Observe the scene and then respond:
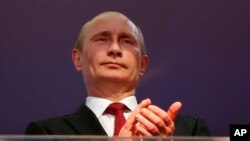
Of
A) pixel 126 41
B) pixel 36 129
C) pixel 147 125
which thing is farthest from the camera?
pixel 126 41

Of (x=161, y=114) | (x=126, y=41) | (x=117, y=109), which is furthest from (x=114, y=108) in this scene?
(x=161, y=114)

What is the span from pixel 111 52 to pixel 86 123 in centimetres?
13

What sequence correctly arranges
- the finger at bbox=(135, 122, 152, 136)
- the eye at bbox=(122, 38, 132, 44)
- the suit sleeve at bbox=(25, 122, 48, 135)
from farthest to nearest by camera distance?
1. the eye at bbox=(122, 38, 132, 44)
2. the suit sleeve at bbox=(25, 122, 48, 135)
3. the finger at bbox=(135, 122, 152, 136)

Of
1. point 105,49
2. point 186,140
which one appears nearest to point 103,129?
point 105,49

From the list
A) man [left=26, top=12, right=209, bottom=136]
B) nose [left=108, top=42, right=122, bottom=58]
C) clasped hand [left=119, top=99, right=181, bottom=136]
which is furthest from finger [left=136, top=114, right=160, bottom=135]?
nose [left=108, top=42, right=122, bottom=58]

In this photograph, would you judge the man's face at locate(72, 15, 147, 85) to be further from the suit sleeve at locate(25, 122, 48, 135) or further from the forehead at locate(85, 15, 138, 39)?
the suit sleeve at locate(25, 122, 48, 135)

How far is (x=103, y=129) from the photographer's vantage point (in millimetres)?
771

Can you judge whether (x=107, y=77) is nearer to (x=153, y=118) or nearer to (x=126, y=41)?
(x=126, y=41)

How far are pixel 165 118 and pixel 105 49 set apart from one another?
0.90ft

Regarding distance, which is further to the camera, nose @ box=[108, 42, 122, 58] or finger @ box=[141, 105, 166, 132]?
nose @ box=[108, 42, 122, 58]

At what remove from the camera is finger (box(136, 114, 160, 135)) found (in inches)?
23.1

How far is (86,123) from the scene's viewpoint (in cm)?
78

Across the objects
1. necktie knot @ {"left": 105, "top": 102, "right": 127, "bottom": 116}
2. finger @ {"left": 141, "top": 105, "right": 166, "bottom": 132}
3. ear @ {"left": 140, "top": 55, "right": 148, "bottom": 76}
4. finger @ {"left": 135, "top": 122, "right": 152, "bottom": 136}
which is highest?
ear @ {"left": 140, "top": 55, "right": 148, "bottom": 76}

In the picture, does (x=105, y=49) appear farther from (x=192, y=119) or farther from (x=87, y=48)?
(x=192, y=119)
